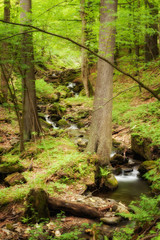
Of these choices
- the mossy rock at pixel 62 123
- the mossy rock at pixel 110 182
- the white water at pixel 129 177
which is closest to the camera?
the mossy rock at pixel 110 182

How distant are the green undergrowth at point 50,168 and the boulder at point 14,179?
15cm

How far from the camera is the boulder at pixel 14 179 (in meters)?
5.26

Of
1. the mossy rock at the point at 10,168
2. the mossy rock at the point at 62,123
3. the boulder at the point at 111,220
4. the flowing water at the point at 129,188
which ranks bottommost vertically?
the flowing water at the point at 129,188

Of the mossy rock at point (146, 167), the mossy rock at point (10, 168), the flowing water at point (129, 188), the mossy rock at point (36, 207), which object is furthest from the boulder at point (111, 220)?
the mossy rock at point (10, 168)

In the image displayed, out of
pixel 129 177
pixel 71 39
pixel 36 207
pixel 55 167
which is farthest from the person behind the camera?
pixel 129 177

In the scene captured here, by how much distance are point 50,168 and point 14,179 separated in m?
1.10

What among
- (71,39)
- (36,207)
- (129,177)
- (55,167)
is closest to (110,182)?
(129,177)

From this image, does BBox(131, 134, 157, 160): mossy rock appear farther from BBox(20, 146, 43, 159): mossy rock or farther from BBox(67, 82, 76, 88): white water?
BBox(67, 82, 76, 88): white water

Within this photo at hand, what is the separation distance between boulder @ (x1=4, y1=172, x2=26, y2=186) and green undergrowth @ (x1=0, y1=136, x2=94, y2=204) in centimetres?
15

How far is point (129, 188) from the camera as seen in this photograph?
645 cm

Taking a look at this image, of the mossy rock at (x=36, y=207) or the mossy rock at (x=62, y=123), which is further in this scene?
the mossy rock at (x=62, y=123)

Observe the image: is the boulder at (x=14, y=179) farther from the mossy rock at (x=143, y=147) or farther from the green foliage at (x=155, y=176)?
the mossy rock at (x=143, y=147)

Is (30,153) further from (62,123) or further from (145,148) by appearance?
(62,123)

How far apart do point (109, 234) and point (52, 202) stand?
139cm
